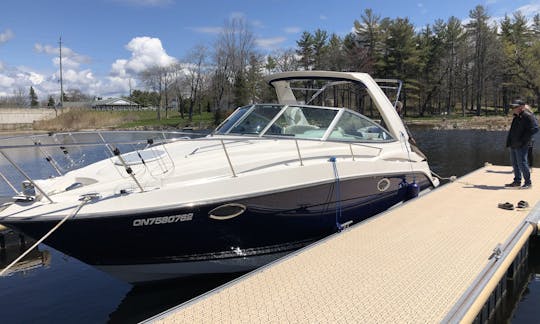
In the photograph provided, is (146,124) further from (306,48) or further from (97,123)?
(306,48)

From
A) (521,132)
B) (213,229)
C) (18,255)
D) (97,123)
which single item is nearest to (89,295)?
(213,229)

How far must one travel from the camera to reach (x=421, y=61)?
50.8 m

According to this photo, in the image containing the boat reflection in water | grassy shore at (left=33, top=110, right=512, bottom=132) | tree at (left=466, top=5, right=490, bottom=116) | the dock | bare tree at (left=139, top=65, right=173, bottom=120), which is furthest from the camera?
bare tree at (left=139, top=65, right=173, bottom=120)

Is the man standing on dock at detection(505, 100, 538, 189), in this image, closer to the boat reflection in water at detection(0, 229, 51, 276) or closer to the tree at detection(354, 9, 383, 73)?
the boat reflection in water at detection(0, 229, 51, 276)

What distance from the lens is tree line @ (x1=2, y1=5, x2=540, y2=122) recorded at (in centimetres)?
4719

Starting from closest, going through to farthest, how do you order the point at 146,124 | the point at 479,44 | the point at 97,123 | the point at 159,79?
the point at 97,123 < the point at 479,44 < the point at 146,124 < the point at 159,79

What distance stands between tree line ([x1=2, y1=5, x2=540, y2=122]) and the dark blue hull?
4126 centimetres

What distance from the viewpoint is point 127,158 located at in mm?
6418

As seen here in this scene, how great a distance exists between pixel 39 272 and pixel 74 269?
554mm

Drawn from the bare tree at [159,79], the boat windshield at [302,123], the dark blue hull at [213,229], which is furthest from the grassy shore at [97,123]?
the dark blue hull at [213,229]

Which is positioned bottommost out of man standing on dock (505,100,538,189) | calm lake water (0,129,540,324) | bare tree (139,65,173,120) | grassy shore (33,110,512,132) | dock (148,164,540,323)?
calm lake water (0,129,540,324)

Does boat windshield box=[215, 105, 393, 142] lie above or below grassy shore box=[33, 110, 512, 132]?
below

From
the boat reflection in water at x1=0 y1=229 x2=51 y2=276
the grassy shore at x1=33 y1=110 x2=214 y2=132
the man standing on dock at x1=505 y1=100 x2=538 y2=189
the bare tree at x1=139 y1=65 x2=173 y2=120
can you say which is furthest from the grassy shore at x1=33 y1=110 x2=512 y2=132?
the boat reflection in water at x1=0 y1=229 x2=51 y2=276

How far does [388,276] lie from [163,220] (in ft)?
8.14
